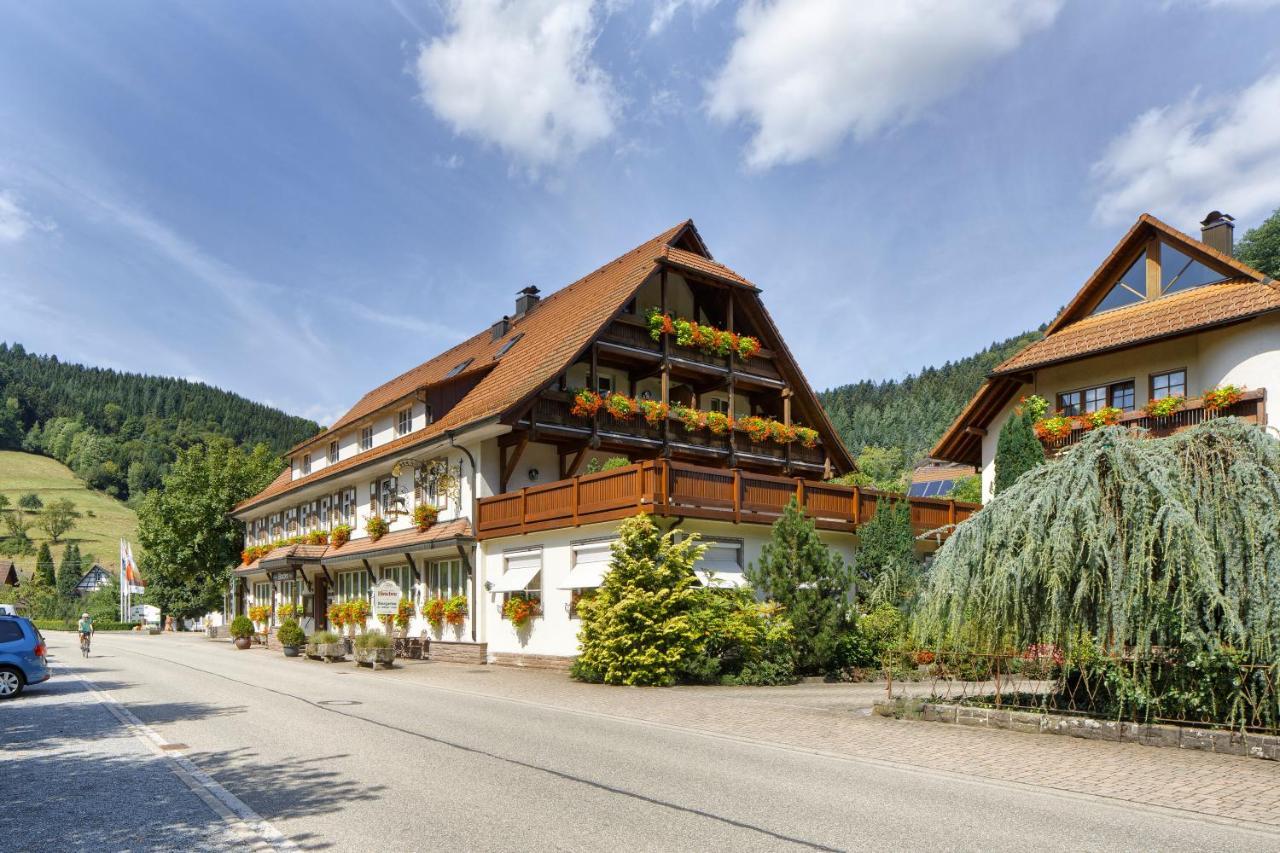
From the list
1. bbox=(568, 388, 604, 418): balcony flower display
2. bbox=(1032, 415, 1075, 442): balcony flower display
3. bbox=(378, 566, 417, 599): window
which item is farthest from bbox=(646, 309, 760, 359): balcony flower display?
bbox=(378, 566, 417, 599): window

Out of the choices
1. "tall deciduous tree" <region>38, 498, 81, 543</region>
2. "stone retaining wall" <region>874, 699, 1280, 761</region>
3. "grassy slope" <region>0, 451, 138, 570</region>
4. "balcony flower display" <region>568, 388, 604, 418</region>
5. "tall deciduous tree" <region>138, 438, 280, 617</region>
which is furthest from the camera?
"tall deciduous tree" <region>38, 498, 81, 543</region>

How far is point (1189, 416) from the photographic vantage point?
24.4 m

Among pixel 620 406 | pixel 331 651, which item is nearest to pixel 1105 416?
pixel 620 406

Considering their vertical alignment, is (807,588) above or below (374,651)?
above

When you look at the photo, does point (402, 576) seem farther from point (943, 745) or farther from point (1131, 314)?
point (943, 745)

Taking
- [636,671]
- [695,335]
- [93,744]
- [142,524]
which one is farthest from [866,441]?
[93,744]

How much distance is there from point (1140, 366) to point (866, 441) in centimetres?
11132

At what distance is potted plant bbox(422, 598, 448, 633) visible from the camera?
3016 cm

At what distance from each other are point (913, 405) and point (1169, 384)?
375ft

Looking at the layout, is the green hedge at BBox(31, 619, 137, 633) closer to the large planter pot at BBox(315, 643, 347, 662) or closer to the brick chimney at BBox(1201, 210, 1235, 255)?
the large planter pot at BBox(315, 643, 347, 662)

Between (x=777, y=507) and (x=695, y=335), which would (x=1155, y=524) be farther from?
(x=695, y=335)

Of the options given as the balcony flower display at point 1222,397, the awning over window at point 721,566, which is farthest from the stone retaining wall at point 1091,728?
the balcony flower display at point 1222,397

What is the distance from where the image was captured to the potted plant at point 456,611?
29203 millimetres

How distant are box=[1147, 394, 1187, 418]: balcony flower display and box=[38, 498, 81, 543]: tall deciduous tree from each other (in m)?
133
